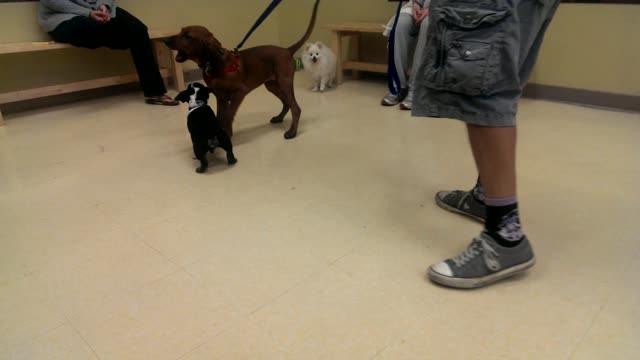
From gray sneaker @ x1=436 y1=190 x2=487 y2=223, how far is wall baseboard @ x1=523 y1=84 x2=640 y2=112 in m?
1.75

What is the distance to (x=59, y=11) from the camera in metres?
2.72

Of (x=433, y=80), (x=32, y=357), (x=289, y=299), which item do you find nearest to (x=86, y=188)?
(x=32, y=357)

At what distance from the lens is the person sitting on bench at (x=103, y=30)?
106 inches

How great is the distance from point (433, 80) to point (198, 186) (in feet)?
3.36

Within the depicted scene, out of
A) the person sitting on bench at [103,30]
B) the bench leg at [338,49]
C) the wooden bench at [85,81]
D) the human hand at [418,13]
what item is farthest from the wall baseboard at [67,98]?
the human hand at [418,13]

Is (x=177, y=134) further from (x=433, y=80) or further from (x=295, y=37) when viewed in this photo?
(x=295, y=37)

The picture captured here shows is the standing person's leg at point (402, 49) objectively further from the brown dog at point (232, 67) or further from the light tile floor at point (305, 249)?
the brown dog at point (232, 67)

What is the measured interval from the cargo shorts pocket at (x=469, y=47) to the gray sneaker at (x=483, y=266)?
40 cm

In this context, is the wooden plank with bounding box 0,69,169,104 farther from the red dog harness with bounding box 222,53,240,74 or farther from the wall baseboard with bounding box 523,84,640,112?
the wall baseboard with bounding box 523,84,640,112

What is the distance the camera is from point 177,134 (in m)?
2.31

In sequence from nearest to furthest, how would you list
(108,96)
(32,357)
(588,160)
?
(32,357)
(588,160)
(108,96)

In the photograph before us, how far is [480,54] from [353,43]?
2748 millimetres

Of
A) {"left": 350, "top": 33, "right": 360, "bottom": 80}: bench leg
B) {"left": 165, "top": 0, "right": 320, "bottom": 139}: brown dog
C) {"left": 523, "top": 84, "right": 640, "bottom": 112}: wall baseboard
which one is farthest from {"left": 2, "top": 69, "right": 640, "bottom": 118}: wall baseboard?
{"left": 165, "top": 0, "right": 320, "bottom": 139}: brown dog

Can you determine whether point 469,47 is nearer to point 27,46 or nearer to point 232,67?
point 232,67
